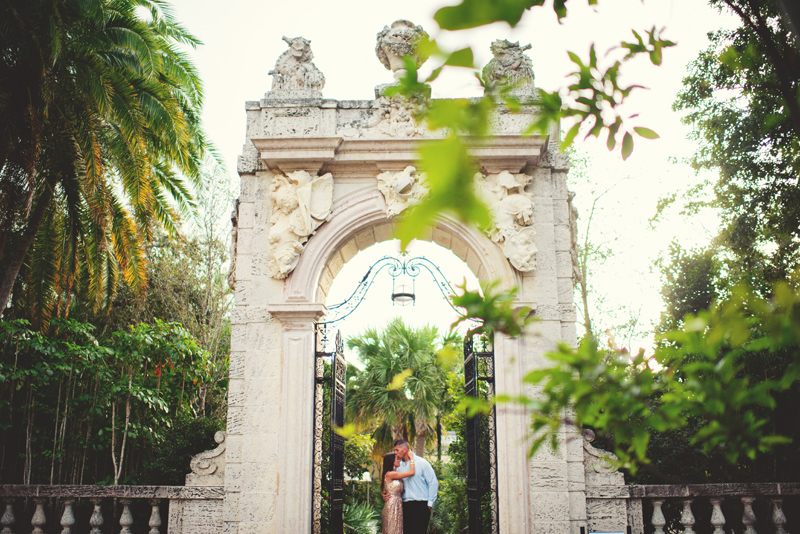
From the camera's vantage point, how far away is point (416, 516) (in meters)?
7.61

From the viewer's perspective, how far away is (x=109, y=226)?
9.16 metres

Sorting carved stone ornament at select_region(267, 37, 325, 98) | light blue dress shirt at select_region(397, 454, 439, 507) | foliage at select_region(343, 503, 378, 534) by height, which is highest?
carved stone ornament at select_region(267, 37, 325, 98)

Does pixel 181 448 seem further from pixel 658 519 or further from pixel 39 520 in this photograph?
pixel 658 519

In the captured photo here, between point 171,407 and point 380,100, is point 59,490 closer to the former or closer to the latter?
point 380,100

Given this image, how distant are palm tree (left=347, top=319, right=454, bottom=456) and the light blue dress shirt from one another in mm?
9621

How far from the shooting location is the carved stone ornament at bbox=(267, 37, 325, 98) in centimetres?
752

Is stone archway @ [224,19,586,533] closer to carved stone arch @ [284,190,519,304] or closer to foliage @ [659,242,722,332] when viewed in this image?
carved stone arch @ [284,190,519,304]

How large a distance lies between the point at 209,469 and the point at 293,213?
2.90m

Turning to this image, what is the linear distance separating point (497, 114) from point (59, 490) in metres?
6.20

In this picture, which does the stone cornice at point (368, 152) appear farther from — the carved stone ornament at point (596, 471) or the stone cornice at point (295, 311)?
the carved stone ornament at point (596, 471)

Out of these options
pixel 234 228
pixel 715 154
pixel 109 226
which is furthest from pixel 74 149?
pixel 715 154

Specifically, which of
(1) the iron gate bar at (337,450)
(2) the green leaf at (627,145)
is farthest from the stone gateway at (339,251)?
(2) the green leaf at (627,145)

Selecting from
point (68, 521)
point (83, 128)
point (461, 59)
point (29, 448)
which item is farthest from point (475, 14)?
point (29, 448)

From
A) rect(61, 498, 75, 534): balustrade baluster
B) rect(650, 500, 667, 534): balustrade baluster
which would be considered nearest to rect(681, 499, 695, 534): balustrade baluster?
rect(650, 500, 667, 534): balustrade baluster
